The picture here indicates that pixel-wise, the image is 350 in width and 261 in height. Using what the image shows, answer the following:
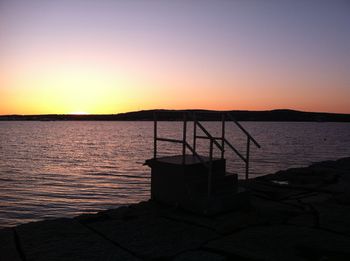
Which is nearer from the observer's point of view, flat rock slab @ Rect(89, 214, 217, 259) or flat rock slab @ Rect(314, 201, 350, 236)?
flat rock slab @ Rect(89, 214, 217, 259)

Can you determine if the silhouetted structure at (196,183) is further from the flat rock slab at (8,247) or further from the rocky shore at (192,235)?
the flat rock slab at (8,247)

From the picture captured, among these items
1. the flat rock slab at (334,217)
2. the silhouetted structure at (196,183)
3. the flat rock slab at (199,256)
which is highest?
the silhouetted structure at (196,183)

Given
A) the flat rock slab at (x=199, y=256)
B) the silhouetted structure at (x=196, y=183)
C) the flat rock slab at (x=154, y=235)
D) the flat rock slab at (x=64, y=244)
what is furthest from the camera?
the silhouetted structure at (x=196, y=183)

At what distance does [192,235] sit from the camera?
5375mm

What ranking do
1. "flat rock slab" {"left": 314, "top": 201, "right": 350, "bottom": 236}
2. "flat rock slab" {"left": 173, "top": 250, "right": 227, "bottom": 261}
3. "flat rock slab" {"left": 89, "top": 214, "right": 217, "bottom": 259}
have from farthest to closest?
"flat rock slab" {"left": 314, "top": 201, "right": 350, "bottom": 236}, "flat rock slab" {"left": 89, "top": 214, "right": 217, "bottom": 259}, "flat rock slab" {"left": 173, "top": 250, "right": 227, "bottom": 261}

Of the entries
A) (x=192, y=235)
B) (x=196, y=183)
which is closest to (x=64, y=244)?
(x=192, y=235)

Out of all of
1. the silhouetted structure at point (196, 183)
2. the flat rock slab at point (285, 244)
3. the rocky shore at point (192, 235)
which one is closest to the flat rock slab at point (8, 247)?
the rocky shore at point (192, 235)

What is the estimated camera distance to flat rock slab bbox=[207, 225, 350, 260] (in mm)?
4527

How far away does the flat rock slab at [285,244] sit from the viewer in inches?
178

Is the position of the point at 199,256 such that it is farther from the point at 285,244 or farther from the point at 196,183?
the point at 196,183

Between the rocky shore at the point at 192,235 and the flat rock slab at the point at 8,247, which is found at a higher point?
the rocky shore at the point at 192,235

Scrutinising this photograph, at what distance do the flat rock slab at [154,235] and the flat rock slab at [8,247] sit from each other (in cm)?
135

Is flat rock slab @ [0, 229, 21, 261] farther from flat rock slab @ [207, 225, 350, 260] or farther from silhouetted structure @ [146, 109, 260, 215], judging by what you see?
silhouetted structure @ [146, 109, 260, 215]

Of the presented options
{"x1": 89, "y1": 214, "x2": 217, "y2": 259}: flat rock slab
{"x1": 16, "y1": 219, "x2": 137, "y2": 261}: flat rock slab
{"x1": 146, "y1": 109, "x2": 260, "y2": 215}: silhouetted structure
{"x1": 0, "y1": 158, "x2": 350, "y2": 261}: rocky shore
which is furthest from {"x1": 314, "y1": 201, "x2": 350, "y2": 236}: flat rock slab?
{"x1": 16, "y1": 219, "x2": 137, "y2": 261}: flat rock slab
